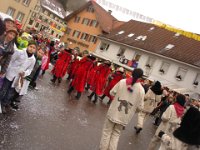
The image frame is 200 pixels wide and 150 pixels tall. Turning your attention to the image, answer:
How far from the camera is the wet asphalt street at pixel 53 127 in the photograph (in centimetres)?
673

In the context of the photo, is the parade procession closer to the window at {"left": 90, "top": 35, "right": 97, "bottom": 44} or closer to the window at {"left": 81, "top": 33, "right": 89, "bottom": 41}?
the window at {"left": 90, "top": 35, "right": 97, "bottom": 44}

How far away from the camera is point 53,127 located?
832cm

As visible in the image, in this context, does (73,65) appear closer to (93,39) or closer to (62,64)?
(62,64)

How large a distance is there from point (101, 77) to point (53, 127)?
767cm

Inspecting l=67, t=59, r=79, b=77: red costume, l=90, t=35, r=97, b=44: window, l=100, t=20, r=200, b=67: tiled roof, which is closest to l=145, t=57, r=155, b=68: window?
l=100, t=20, r=200, b=67: tiled roof

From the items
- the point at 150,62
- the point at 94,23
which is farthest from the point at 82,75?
the point at 94,23

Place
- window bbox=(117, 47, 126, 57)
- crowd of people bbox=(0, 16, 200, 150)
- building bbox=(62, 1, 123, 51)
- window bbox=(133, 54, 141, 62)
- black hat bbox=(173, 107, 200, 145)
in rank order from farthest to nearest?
building bbox=(62, 1, 123, 51)
window bbox=(117, 47, 126, 57)
window bbox=(133, 54, 141, 62)
crowd of people bbox=(0, 16, 200, 150)
black hat bbox=(173, 107, 200, 145)

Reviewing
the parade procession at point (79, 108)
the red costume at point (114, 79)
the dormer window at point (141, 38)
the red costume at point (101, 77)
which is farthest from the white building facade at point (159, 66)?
the red costume at point (101, 77)

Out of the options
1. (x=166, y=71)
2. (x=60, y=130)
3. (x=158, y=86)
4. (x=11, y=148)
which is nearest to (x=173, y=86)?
→ (x=166, y=71)

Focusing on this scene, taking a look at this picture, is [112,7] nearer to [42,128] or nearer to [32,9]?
[32,9]

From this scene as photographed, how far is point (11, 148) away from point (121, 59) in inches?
1510

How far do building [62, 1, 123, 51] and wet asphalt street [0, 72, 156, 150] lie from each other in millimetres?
38478

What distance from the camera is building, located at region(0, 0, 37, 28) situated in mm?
55969

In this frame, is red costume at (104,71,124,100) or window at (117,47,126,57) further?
window at (117,47,126,57)
